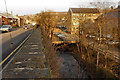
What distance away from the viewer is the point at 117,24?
470cm

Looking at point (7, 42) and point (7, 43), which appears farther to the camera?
point (7, 42)

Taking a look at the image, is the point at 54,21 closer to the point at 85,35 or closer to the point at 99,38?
the point at 85,35

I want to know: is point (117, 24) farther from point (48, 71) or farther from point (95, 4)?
point (48, 71)

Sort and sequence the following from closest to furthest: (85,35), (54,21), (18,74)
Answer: (18,74)
(85,35)
(54,21)

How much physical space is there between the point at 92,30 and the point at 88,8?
1.37 meters

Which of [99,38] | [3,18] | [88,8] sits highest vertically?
[3,18]

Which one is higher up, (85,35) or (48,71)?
(85,35)

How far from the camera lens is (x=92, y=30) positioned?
5.63 metres

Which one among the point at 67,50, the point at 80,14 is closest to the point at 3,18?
the point at 67,50

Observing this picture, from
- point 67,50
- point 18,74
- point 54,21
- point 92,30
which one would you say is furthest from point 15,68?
point 67,50

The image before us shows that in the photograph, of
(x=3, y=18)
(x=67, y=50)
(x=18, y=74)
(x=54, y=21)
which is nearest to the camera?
(x=18, y=74)

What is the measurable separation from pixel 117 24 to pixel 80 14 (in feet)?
7.57

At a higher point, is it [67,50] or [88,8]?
[88,8]

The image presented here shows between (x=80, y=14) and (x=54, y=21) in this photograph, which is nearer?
(x=80, y=14)
